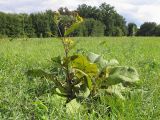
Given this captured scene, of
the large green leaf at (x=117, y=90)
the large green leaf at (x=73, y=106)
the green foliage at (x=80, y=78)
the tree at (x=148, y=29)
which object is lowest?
the tree at (x=148, y=29)

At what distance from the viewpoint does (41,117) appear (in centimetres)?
269

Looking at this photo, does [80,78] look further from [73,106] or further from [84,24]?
[84,24]

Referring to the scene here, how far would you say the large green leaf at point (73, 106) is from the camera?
3130mm

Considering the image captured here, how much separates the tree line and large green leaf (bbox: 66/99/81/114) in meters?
0.77

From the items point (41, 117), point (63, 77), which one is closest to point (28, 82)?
point (63, 77)

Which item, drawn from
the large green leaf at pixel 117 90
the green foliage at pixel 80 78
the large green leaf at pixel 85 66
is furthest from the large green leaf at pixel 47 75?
the large green leaf at pixel 117 90

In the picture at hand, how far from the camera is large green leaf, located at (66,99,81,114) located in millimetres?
3130

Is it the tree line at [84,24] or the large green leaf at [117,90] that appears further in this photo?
the tree line at [84,24]

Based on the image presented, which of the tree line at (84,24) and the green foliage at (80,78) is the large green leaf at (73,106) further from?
the tree line at (84,24)

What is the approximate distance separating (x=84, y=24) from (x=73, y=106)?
1875cm

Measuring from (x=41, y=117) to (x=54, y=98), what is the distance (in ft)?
1.95

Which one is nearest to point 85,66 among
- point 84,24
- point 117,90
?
point 117,90

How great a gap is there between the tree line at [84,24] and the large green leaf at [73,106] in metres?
0.77

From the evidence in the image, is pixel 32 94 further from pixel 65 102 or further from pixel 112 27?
pixel 112 27
